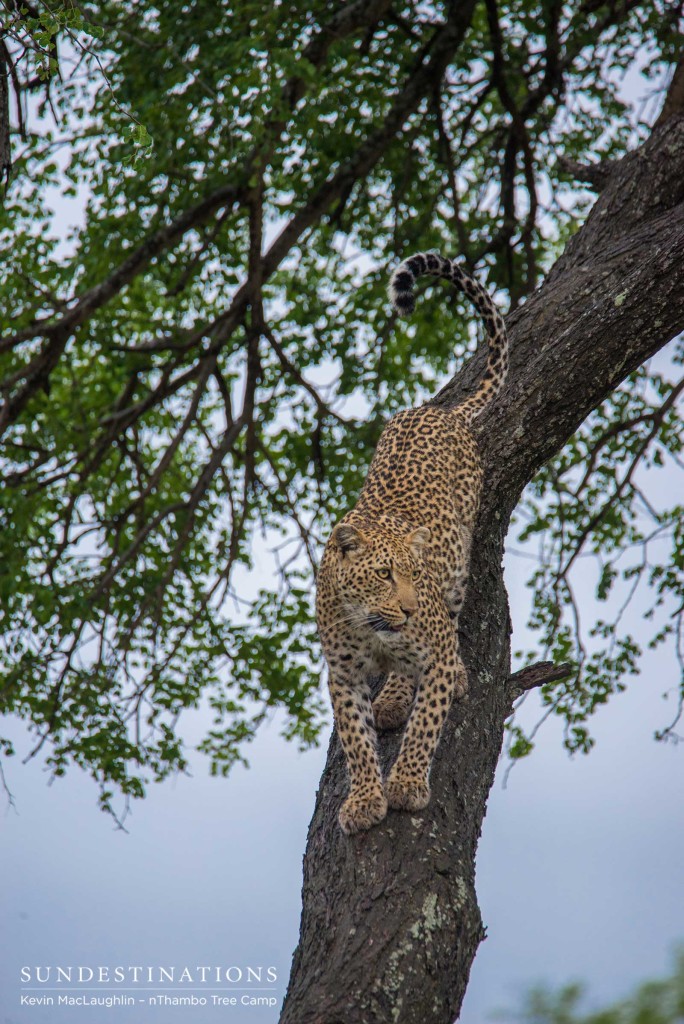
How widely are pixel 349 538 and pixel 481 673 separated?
1001 millimetres

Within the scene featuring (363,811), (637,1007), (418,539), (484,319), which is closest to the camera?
(637,1007)

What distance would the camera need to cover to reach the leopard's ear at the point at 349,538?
5.18 metres

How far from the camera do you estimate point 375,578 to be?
5.10 metres

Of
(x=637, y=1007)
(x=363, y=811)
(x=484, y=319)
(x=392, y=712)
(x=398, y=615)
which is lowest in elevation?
(x=637, y=1007)

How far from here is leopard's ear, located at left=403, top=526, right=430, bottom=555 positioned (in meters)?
5.30

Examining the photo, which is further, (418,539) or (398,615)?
(418,539)

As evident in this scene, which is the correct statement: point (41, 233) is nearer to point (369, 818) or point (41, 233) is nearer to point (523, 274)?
point (523, 274)

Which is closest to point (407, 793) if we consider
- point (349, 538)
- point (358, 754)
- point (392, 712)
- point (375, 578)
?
point (358, 754)

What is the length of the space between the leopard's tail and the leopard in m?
0.49

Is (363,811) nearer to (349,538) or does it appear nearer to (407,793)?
(407,793)

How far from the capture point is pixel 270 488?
10.8m

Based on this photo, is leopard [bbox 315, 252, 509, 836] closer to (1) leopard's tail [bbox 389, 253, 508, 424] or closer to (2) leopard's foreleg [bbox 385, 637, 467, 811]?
(2) leopard's foreleg [bbox 385, 637, 467, 811]

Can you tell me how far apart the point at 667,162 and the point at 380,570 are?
339cm

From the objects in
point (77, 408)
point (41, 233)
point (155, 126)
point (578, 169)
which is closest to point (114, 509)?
point (77, 408)
